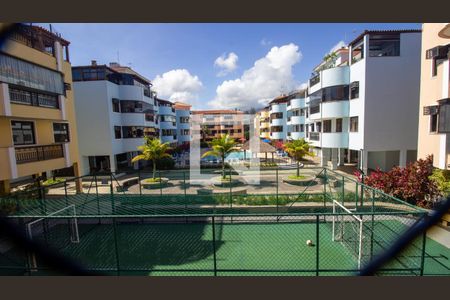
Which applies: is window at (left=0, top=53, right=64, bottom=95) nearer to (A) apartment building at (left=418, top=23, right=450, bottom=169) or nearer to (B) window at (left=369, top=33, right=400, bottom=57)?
(A) apartment building at (left=418, top=23, right=450, bottom=169)

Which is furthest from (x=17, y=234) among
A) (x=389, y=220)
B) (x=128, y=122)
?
(x=128, y=122)

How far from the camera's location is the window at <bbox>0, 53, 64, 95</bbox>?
9359 millimetres

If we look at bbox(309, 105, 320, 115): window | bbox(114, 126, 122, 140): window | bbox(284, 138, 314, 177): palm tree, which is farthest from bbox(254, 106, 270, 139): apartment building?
bbox(284, 138, 314, 177): palm tree

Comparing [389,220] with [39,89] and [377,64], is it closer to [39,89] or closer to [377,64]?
[377,64]

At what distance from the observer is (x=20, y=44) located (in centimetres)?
997

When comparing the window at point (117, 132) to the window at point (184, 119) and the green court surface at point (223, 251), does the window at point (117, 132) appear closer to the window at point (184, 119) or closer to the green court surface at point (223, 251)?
the green court surface at point (223, 251)

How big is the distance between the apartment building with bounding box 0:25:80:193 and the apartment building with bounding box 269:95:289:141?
1172 inches

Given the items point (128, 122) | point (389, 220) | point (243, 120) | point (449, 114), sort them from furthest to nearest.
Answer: point (243, 120), point (128, 122), point (449, 114), point (389, 220)

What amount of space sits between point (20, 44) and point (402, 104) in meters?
21.2

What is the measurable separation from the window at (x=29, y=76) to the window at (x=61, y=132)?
1954 millimetres

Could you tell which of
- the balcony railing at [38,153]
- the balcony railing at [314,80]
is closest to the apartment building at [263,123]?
the balcony railing at [314,80]

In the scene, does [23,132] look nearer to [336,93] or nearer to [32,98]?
[32,98]

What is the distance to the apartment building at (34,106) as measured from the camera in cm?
945

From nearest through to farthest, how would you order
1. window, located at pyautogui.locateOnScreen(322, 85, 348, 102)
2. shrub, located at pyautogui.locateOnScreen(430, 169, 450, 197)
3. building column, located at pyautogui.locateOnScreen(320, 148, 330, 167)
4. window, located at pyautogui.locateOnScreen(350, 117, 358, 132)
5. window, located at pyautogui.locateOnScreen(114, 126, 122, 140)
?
shrub, located at pyautogui.locateOnScreen(430, 169, 450, 197) → window, located at pyautogui.locateOnScreen(350, 117, 358, 132) → window, located at pyautogui.locateOnScreen(322, 85, 348, 102) → window, located at pyautogui.locateOnScreen(114, 126, 122, 140) → building column, located at pyautogui.locateOnScreen(320, 148, 330, 167)
